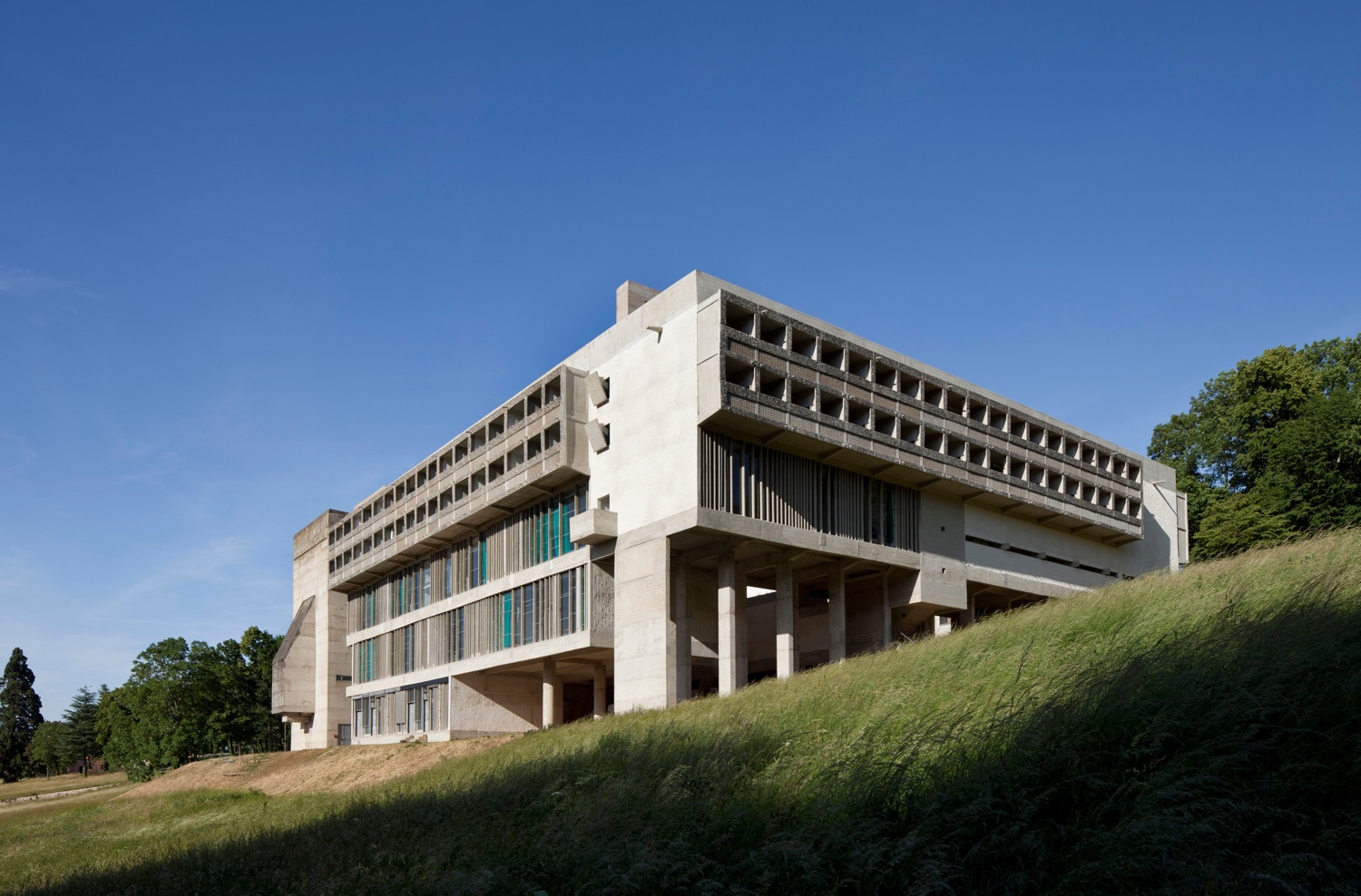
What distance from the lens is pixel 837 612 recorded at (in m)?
36.0

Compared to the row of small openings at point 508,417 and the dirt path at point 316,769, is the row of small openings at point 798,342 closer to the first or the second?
the row of small openings at point 508,417

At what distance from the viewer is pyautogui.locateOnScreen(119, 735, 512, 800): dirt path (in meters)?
33.9

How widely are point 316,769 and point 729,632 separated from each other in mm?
18463

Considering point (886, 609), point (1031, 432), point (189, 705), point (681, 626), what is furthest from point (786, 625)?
point (189, 705)

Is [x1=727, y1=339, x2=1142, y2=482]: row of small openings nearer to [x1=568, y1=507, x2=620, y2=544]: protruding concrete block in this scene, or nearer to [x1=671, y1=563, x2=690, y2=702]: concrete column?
[x1=568, y1=507, x2=620, y2=544]: protruding concrete block

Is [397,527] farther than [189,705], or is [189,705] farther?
[189,705]

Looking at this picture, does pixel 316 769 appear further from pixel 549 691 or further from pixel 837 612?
pixel 837 612

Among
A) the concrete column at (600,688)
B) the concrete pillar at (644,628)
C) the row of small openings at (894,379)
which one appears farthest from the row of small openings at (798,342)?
the concrete column at (600,688)

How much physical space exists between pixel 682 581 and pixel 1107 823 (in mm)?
24068

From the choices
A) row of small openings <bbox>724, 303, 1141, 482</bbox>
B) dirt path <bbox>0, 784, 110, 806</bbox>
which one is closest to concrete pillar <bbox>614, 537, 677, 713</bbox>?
row of small openings <bbox>724, 303, 1141, 482</bbox>

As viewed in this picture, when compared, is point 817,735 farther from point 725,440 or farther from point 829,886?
point 725,440

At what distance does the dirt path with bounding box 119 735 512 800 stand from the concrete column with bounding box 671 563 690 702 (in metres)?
6.41

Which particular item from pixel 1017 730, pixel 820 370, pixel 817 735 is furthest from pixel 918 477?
pixel 1017 730

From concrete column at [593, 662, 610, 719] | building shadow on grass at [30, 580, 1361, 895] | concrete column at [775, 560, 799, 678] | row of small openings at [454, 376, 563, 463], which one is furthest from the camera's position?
concrete column at [593, 662, 610, 719]
